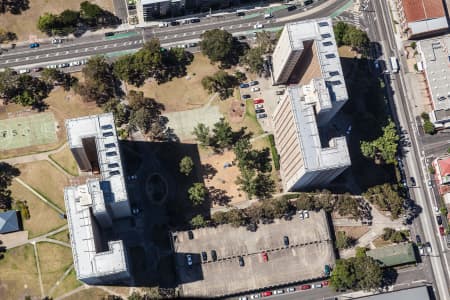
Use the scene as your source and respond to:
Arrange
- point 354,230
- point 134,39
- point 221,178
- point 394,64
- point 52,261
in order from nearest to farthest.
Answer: point 52,261, point 221,178, point 354,230, point 134,39, point 394,64

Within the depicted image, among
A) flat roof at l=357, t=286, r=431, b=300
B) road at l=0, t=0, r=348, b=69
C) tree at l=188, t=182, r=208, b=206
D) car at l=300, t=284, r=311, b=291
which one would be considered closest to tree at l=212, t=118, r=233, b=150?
tree at l=188, t=182, r=208, b=206

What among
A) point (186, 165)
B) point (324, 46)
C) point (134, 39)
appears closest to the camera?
point (324, 46)

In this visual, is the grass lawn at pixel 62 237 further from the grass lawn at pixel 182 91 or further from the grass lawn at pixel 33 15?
the grass lawn at pixel 33 15

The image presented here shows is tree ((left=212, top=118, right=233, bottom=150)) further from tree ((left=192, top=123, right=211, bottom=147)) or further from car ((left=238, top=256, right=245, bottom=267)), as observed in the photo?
car ((left=238, top=256, right=245, bottom=267))

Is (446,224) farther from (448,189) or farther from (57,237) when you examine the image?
(57,237)

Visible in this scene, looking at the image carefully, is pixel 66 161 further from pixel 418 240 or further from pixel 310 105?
pixel 418 240

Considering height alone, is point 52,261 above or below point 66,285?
above

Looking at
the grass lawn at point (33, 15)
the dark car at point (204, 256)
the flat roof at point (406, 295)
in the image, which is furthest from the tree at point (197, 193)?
the grass lawn at point (33, 15)

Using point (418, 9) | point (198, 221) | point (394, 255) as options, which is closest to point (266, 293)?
point (198, 221)
